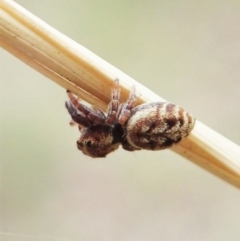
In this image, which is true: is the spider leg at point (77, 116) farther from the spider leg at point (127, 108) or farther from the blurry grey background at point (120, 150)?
the blurry grey background at point (120, 150)

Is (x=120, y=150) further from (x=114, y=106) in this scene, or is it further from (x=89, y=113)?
(x=114, y=106)

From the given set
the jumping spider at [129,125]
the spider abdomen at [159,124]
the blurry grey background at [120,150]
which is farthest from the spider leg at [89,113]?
the blurry grey background at [120,150]

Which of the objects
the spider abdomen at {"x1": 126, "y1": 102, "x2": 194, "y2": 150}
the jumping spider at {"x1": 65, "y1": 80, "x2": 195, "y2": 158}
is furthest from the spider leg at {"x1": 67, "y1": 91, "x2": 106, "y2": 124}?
the spider abdomen at {"x1": 126, "y1": 102, "x2": 194, "y2": 150}

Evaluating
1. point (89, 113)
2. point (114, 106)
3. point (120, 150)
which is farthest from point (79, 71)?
point (120, 150)

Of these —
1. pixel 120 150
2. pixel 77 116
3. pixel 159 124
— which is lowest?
pixel 159 124

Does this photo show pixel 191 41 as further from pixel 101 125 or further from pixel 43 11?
pixel 101 125

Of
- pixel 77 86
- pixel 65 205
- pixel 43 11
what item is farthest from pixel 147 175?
pixel 77 86
